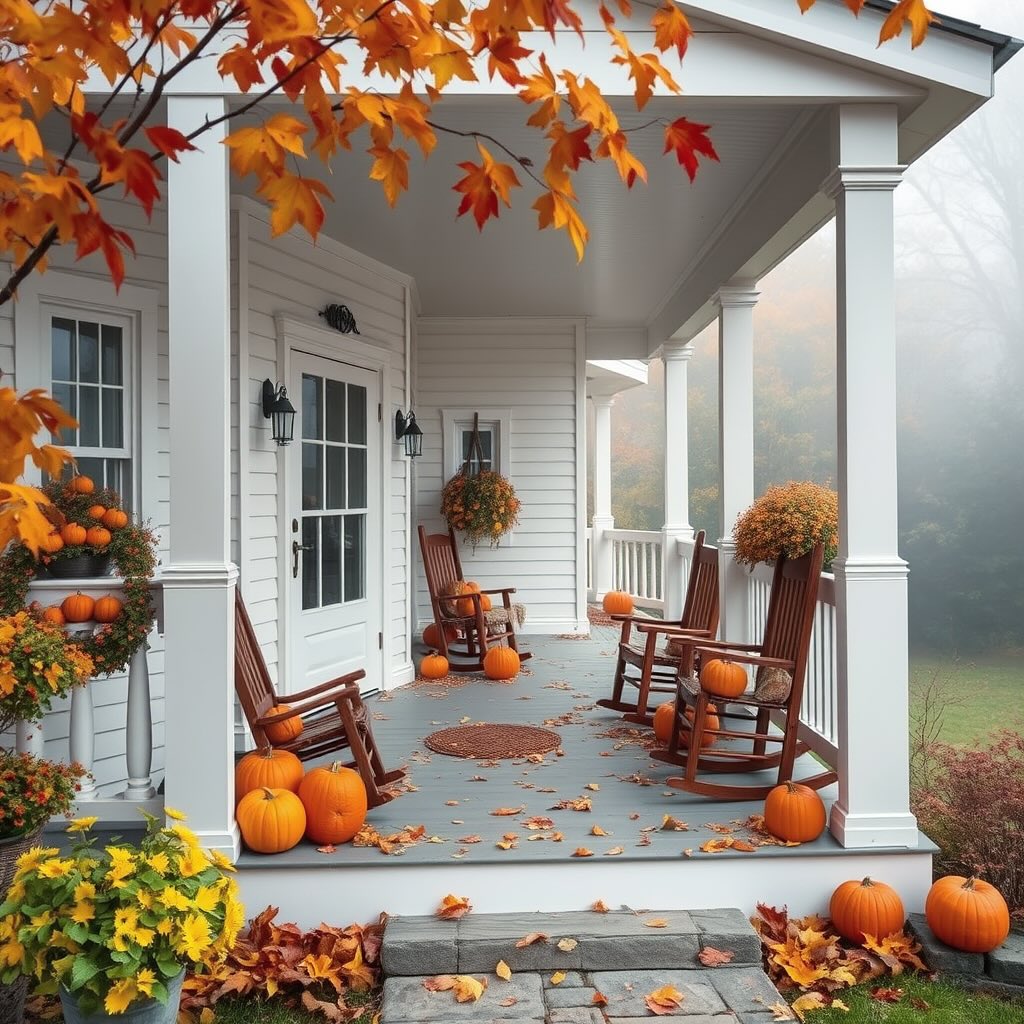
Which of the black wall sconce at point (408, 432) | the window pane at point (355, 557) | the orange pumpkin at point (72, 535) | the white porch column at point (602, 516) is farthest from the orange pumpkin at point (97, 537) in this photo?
the white porch column at point (602, 516)

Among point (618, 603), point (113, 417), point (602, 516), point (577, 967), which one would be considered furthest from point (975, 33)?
point (602, 516)

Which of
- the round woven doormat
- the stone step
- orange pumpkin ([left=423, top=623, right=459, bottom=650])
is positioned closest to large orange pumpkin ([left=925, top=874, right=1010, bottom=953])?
the stone step

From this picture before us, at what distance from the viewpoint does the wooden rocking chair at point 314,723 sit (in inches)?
141

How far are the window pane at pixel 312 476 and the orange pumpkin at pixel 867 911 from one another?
3.54m

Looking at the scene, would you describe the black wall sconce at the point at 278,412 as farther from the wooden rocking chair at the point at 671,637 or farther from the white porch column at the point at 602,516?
the white porch column at the point at 602,516

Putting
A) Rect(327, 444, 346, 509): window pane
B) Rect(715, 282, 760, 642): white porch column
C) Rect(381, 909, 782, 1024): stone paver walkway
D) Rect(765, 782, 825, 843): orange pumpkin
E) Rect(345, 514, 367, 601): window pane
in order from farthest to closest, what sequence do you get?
Rect(345, 514, 367, 601): window pane
Rect(327, 444, 346, 509): window pane
Rect(715, 282, 760, 642): white porch column
Rect(765, 782, 825, 843): orange pumpkin
Rect(381, 909, 782, 1024): stone paver walkway

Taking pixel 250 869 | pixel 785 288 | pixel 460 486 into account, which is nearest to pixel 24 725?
pixel 250 869

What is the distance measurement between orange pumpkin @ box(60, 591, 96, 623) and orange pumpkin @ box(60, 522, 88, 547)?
0.31m

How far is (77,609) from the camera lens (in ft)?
11.7

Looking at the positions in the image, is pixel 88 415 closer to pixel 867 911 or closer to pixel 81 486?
pixel 81 486

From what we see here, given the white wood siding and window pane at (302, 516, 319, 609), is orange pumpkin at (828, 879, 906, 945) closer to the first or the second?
window pane at (302, 516, 319, 609)

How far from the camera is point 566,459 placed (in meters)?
8.60

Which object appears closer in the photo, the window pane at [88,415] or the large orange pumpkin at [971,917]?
the large orange pumpkin at [971,917]

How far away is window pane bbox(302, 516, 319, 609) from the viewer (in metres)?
5.48
